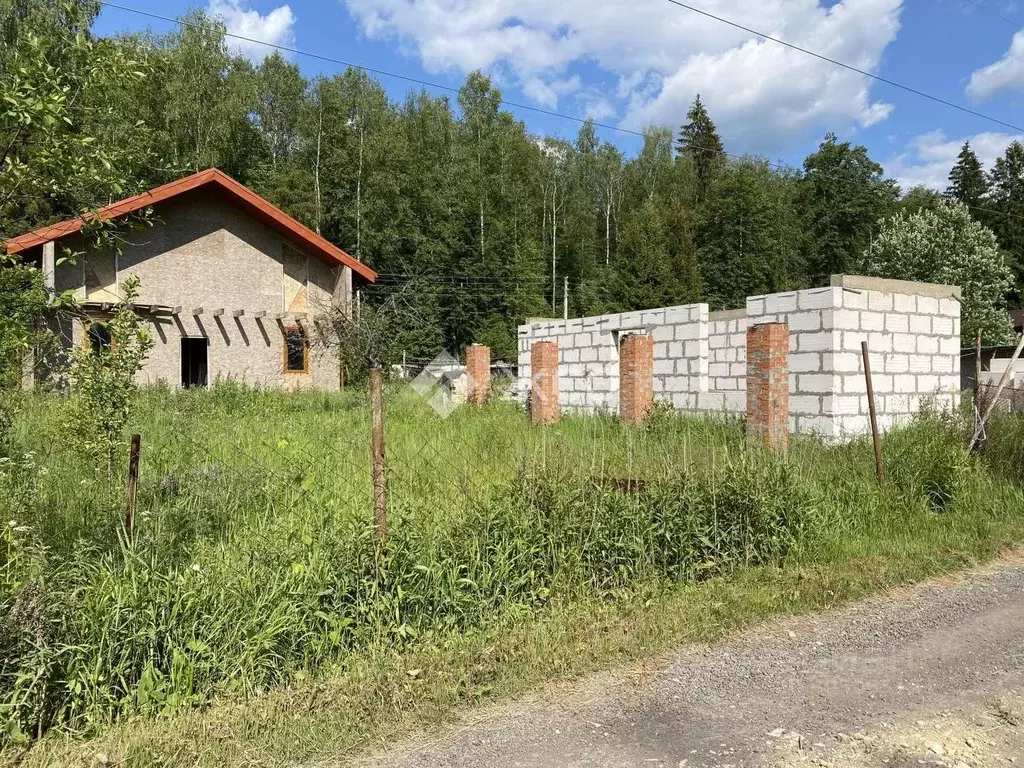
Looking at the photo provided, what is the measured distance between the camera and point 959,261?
103ft

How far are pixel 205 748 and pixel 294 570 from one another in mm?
1076

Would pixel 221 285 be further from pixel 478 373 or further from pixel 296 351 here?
pixel 478 373

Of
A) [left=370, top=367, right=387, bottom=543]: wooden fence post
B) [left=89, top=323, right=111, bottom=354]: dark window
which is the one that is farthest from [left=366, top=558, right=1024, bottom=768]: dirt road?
[left=89, top=323, right=111, bottom=354]: dark window

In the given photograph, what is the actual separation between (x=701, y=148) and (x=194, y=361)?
43862 millimetres

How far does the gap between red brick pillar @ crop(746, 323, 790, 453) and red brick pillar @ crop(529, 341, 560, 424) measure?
518cm

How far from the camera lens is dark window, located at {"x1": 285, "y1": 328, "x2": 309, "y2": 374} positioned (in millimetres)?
19641

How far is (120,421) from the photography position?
620 cm

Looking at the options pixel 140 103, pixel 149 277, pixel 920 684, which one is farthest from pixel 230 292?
pixel 920 684

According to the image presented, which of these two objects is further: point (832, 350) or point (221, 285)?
point (221, 285)

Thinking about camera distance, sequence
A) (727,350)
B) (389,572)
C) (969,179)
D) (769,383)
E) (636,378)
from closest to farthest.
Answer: (389,572), (769,383), (636,378), (727,350), (969,179)

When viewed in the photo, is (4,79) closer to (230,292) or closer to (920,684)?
(920,684)

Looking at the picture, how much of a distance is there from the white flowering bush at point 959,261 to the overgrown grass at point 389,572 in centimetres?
2765

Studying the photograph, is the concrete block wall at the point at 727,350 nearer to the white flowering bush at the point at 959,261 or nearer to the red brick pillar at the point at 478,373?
the red brick pillar at the point at 478,373

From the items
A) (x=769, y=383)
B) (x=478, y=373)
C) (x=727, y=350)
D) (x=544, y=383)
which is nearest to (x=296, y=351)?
(x=478, y=373)
